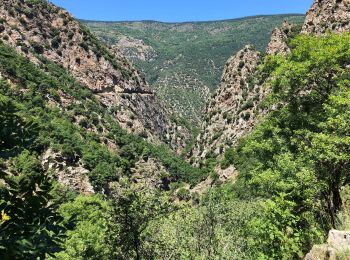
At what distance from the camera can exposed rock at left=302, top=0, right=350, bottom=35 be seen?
253 ft

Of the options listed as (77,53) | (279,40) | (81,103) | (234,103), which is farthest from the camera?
(77,53)

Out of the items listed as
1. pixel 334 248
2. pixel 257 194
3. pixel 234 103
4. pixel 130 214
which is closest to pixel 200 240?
pixel 257 194

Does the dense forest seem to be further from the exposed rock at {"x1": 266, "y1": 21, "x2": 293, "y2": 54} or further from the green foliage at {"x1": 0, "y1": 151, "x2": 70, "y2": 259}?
the exposed rock at {"x1": 266, "y1": 21, "x2": 293, "y2": 54}

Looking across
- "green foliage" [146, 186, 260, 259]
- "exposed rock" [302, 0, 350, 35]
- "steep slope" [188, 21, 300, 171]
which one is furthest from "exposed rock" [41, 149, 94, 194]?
"exposed rock" [302, 0, 350, 35]

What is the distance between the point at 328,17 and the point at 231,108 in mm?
36202

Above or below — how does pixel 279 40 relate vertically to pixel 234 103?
above

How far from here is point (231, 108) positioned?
106000mm

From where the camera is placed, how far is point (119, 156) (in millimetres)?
88688

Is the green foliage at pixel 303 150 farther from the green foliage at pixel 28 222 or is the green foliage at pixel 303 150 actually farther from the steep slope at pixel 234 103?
the steep slope at pixel 234 103

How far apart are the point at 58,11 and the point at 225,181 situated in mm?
83947

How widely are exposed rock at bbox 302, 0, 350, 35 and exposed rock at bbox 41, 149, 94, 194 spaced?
57.6m

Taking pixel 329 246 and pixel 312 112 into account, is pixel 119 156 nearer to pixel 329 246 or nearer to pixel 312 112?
pixel 312 112

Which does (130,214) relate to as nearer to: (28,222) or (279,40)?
(28,222)

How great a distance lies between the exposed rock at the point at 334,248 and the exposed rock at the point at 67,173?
5784 cm
